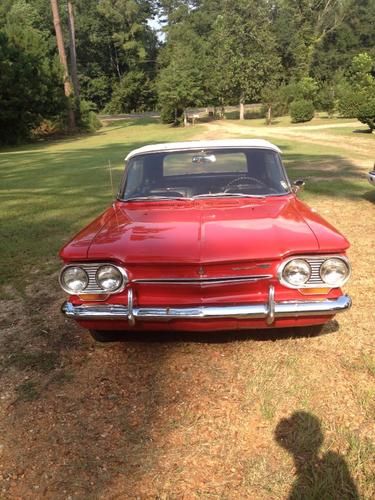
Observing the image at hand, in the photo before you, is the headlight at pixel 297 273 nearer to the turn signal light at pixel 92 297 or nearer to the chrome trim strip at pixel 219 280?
the chrome trim strip at pixel 219 280

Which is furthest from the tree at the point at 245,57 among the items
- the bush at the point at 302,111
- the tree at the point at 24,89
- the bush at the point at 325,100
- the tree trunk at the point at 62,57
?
the tree at the point at 24,89

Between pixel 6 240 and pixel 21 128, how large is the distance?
26.3 m

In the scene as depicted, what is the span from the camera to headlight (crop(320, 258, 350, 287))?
3.03 metres

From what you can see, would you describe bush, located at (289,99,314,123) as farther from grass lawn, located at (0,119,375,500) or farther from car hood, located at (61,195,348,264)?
car hood, located at (61,195,348,264)

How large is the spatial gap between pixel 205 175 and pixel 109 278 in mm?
1738

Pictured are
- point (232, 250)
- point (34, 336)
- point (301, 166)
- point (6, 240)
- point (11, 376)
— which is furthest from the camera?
point (301, 166)

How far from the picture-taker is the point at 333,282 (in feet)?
10.00

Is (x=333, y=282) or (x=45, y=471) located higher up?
(x=333, y=282)

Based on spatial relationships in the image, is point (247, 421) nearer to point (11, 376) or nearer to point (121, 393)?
point (121, 393)

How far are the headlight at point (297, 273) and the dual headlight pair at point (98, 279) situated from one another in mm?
1008

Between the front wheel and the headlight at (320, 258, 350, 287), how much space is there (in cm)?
153

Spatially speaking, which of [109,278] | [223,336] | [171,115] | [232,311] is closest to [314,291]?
[232,311]

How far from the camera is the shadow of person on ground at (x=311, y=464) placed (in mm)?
2203

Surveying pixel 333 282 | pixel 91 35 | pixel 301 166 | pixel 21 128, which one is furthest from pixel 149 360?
pixel 91 35
